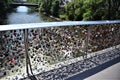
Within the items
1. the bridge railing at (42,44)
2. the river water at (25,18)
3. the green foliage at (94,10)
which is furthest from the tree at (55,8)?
the bridge railing at (42,44)

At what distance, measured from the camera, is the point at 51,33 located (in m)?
4.16

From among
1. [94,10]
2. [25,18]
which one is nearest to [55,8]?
[25,18]

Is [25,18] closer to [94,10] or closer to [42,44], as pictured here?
[94,10]

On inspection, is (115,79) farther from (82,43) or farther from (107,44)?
(107,44)

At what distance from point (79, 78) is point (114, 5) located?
27417 mm

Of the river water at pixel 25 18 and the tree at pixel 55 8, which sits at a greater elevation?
the tree at pixel 55 8

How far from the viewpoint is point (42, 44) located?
4.11m

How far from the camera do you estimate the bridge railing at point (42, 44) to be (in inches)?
141

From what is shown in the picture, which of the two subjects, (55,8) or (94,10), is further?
(55,8)

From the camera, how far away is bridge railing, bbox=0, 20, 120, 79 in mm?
3584

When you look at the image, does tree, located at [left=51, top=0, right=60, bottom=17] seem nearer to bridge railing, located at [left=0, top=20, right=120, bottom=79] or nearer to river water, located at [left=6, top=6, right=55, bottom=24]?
river water, located at [left=6, top=6, right=55, bottom=24]

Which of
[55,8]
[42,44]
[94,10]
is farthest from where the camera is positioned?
[55,8]

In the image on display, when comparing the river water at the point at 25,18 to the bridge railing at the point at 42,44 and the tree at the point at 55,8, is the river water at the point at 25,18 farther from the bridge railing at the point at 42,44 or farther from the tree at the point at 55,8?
the bridge railing at the point at 42,44

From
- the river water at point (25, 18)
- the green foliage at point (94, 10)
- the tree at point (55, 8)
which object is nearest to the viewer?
the green foliage at point (94, 10)
